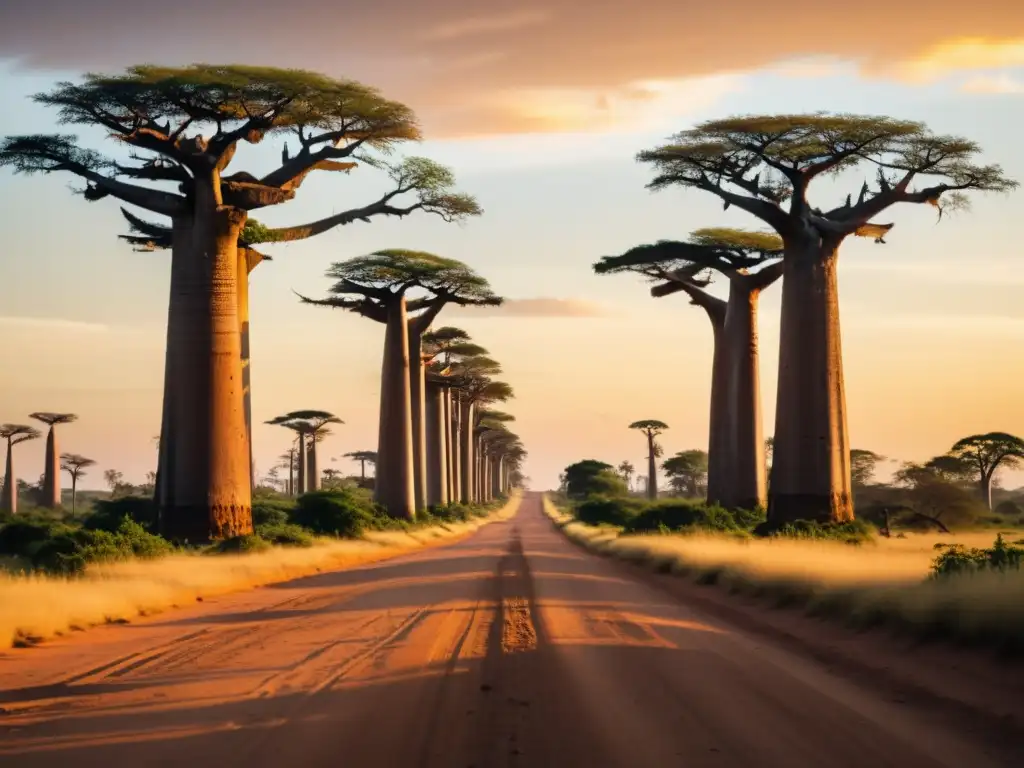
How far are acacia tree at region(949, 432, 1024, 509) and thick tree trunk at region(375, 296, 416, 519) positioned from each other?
36928 mm

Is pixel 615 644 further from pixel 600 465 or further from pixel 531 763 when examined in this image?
pixel 600 465

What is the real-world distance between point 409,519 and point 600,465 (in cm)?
6997

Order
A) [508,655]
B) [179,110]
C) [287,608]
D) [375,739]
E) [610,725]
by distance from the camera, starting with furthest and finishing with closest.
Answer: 1. [179,110]
2. [287,608]
3. [508,655]
4. [610,725]
5. [375,739]

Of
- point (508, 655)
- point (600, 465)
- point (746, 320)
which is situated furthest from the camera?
point (600, 465)

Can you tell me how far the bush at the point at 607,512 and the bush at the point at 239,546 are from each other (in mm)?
35532

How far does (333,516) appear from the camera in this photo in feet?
125

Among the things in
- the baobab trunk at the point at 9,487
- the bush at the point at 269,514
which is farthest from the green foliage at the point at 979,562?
the baobab trunk at the point at 9,487

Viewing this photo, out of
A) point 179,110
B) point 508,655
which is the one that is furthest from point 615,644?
point 179,110

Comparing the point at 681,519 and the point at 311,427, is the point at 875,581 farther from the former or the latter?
the point at 311,427

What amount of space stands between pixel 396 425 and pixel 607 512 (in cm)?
1791

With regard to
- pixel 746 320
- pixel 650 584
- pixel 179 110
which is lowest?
pixel 650 584

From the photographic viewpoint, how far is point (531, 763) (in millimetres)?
5816

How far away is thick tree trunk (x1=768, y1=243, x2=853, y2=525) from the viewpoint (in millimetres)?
28656

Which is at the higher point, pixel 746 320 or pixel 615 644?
pixel 746 320
